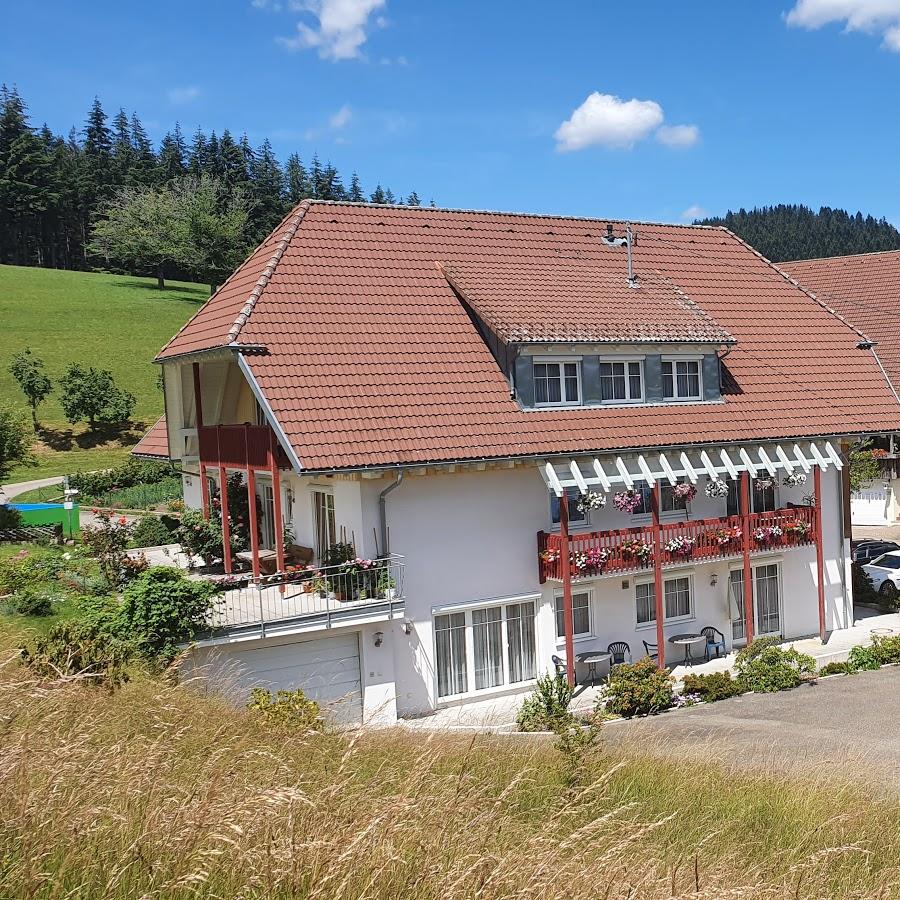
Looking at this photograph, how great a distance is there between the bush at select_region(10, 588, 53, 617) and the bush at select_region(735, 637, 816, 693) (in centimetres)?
1297

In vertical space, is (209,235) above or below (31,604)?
above

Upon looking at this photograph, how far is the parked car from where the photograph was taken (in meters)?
28.1

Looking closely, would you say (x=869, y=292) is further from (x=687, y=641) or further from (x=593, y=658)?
(x=593, y=658)

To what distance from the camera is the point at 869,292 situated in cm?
3722

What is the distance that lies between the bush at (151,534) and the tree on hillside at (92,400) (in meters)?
29.5

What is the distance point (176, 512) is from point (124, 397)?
2852 cm

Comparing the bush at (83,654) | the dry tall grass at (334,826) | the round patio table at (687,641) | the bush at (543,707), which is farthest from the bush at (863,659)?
the bush at (83,654)

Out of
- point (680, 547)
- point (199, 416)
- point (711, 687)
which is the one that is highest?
point (199, 416)

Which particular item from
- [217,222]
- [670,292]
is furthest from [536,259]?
[217,222]

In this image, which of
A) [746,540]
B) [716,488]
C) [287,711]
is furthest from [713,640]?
[287,711]

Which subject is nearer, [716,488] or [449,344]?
[449,344]

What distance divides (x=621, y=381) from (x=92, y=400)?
143 ft

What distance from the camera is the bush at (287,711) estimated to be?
9.52m

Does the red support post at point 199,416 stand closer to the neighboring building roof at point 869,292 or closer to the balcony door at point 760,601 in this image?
the balcony door at point 760,601
